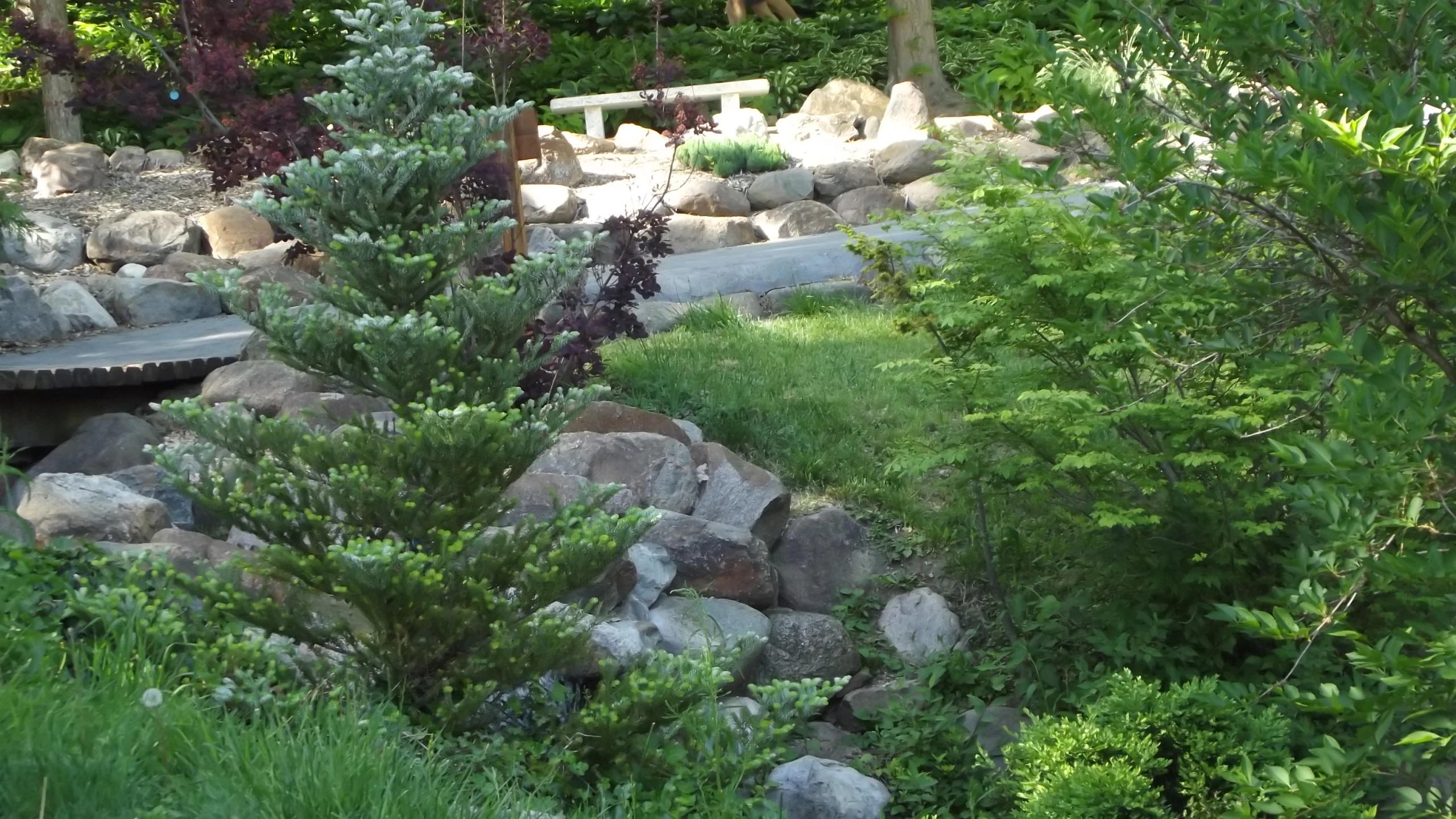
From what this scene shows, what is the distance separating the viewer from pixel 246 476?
13.4ft

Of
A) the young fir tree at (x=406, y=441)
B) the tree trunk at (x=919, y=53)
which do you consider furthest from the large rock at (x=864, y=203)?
the young fir tree at (x=406, y=441)

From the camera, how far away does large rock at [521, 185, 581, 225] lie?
12617 millimetres

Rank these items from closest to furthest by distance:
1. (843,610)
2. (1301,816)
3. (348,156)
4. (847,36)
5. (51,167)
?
1. (1301,816)
2. (348,156)
3. (843,610)
4. (51,167)
5. (847,36)

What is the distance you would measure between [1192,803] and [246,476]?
3043 mm

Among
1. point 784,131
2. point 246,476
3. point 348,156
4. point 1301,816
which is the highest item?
point 348,156

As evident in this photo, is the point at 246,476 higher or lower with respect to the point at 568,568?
higher

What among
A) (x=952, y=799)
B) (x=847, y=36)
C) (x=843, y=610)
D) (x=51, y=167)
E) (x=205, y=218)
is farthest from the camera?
(x=847, y=36)

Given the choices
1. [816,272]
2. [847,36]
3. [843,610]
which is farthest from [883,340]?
[847,36]

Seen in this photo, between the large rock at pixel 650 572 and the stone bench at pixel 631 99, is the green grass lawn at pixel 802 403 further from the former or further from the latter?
the stone bench at pixel 631 99

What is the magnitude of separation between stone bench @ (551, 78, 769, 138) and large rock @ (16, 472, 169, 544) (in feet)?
37.2

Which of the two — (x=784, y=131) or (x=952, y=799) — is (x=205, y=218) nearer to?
(x=784, y=131)

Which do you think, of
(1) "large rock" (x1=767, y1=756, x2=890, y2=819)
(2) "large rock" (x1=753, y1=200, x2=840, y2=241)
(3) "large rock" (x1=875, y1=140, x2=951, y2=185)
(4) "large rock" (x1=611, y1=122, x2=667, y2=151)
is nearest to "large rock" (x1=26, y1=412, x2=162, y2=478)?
(1) "large rock" (x1=767, y1=756, x2=890, y2=819)

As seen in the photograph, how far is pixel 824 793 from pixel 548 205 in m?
8.68

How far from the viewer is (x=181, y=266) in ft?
35.7
